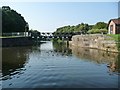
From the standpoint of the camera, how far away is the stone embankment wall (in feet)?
180

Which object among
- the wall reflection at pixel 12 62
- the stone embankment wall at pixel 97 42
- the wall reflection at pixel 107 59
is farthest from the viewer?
the stone embankment wall at pixel 97 42

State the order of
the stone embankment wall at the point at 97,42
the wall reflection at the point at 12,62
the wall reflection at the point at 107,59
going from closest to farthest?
the wall reflection at the point at 12,62 → the wall reflection at the point at 107,59 → the stone embankment wall at the point at 97,42

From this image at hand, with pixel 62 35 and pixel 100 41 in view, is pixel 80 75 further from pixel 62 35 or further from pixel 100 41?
pixel 62 35

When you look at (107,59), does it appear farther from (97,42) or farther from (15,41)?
(15,41)

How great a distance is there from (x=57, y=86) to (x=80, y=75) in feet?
18.0

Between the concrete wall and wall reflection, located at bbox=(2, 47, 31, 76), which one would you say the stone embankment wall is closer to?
the concrete wall

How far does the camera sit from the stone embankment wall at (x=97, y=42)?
54888 millimetres

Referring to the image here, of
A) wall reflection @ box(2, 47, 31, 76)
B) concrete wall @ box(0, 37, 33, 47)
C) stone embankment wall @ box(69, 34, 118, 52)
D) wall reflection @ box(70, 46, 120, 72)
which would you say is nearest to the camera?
wall reflection @ box(2, 47, 31, 76)

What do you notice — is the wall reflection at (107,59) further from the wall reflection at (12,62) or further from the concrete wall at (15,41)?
the concrete wall at (15,41)

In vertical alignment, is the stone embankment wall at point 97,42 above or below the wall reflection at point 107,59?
above

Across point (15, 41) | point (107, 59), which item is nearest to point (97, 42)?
point (107, 59)

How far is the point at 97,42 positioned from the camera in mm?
65750

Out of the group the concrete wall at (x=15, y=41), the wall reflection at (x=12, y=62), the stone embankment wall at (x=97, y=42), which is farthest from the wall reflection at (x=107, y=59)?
the concrete wall at (x=15, y=41)

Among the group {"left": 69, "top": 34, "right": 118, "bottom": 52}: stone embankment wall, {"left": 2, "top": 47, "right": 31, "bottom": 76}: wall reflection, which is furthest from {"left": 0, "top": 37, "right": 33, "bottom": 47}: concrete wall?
{"left": 2, "top": 47, "right": 31, "bottom": 76}: wall reflection
